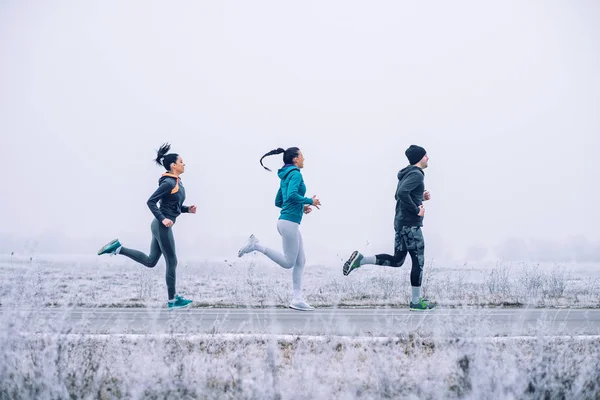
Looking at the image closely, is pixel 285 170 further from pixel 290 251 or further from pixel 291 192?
pixel 290 251

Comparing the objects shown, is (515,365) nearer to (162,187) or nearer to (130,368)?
(130,368)

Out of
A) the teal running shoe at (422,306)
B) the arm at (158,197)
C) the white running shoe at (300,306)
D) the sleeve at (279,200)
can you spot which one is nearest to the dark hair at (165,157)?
the arm at (158,197)

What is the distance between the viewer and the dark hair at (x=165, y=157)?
988 cm

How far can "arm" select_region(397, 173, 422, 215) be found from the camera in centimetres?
930

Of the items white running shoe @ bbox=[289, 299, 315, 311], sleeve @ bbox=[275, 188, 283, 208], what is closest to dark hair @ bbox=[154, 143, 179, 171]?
sleeve @ bbox=[275, 188, 283, 208]

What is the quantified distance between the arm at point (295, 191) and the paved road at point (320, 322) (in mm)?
1605

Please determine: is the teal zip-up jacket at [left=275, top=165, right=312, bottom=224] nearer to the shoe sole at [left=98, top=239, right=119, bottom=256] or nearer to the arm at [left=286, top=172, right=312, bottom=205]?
the arm at [left=286, top=172, right=312, bottom=205]

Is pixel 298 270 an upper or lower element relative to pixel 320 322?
upper

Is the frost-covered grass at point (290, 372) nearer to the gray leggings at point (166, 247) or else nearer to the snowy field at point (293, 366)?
the snowy field at point (293, 366)

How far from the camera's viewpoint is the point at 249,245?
950cm

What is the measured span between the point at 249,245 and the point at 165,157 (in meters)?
1.94

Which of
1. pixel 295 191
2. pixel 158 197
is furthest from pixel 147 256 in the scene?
pixel 295 191

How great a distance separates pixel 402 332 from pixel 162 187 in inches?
194

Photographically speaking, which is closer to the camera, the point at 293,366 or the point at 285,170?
the point at 293,366
